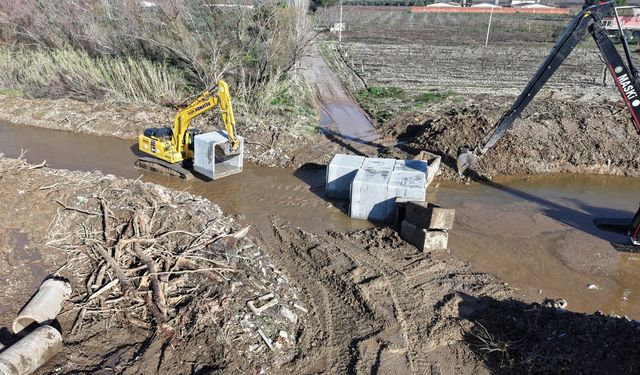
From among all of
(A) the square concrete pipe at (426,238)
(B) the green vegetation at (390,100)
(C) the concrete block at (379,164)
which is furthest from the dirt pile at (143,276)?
(B) the green vegetation at (390,100)

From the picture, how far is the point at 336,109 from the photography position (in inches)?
767

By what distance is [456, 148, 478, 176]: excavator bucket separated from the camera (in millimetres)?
13328

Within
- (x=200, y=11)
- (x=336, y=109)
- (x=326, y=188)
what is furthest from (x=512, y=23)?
(x=326, y=188)

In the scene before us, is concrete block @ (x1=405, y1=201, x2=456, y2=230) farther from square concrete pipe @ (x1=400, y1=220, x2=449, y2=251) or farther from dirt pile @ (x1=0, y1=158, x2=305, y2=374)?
dirt pile @ (x1=0, y1=158, x2=305, y2=374)

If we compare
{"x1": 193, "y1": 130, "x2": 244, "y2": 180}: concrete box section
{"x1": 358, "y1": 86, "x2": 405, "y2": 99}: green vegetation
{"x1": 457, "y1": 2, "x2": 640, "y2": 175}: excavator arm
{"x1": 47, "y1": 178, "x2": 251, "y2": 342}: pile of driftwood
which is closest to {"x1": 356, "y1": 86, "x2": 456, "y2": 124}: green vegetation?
{"x1": 358, "y1": 86, "x2": 405, "y2": 99}: green vegetation

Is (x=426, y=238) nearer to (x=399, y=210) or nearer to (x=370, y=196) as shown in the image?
(x=399, y=210)

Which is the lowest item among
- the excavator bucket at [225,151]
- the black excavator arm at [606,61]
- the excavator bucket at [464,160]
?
the excavator bucket at [464,160]

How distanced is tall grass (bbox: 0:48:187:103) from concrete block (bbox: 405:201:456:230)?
→ 12059mm

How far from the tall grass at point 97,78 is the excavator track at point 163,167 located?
536cm

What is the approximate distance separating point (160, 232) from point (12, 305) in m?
2.71

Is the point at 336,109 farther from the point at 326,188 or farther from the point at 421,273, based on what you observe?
the point at 421,273

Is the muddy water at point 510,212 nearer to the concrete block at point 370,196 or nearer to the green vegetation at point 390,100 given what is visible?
the concrete block at point 370,196

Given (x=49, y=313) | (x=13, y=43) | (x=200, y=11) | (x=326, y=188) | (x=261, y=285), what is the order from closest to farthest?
(x=49, y=313) → (x=261, y=285) → (x=326, y=188) → (x=200, y=11) → (x=13, y=43)

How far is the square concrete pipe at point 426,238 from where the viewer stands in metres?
9.41
